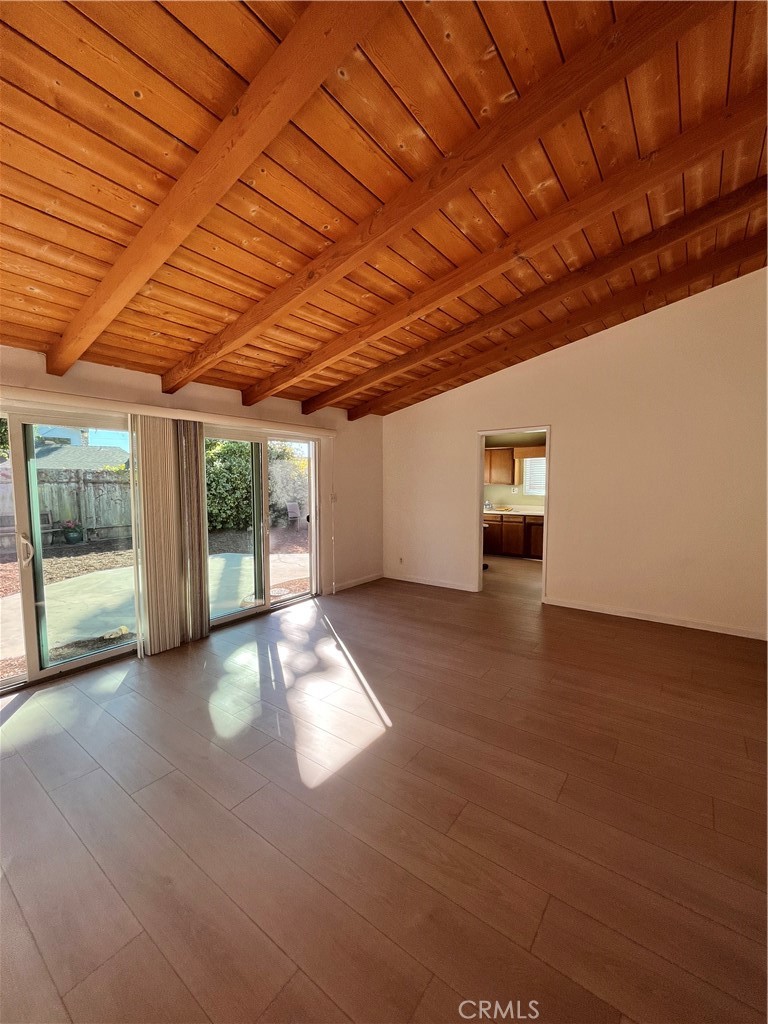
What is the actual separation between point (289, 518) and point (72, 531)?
2.27 meters

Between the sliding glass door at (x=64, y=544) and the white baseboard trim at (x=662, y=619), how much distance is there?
14.9 ft

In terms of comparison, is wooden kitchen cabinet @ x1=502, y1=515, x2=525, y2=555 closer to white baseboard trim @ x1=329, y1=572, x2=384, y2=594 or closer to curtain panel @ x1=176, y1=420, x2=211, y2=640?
white baseboard trim @ x1=329, y1=572, x2=384, y2=594

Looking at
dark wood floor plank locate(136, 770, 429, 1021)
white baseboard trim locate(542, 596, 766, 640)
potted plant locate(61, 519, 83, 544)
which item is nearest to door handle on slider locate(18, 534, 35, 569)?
potted plant locate(61, 519, 83, 544)

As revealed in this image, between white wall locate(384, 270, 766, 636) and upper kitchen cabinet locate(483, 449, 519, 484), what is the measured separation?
2354 millimetres

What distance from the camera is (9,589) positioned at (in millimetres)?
2947

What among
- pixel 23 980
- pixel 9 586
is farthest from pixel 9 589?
pixel 23 980

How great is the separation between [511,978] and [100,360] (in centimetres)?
413

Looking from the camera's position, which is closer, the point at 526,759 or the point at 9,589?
the point at 526,759

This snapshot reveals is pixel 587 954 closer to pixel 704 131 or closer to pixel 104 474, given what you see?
pixel 704 131

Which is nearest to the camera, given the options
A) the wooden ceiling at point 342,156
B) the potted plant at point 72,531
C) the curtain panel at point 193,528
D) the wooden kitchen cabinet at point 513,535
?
the wooden ceiling at point 342,156

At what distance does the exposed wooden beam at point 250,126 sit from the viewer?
4.18ft

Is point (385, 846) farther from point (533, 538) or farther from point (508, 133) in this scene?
point (533, 538)

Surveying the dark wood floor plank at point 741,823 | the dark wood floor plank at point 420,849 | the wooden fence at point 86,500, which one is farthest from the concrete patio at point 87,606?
the dark wood floor plank at point 741,823

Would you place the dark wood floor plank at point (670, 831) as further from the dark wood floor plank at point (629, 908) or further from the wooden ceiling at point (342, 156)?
the wooden ceiling at point (342, 156)
